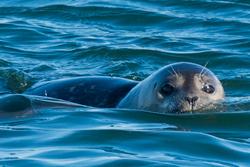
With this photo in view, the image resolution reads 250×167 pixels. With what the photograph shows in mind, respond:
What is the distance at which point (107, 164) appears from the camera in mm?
6473

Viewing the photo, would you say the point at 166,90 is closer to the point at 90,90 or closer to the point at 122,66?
the point at 90,90

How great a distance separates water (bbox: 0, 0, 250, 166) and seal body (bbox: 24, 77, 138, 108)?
2.24 feet

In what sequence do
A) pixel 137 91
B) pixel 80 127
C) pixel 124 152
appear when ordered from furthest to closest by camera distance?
pixel 137 91 < pixel 80 127 < pixel 124 152

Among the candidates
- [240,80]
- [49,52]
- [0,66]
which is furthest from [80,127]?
[49,52]

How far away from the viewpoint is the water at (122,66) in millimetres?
6914

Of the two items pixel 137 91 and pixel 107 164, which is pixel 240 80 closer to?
pixel 137 91

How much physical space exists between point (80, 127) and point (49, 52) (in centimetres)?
558

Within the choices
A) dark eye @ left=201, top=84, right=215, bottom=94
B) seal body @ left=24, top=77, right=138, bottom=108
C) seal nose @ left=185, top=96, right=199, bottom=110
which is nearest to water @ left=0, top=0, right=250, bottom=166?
seal nose @ left=185, top=96, right=199, bottom=110

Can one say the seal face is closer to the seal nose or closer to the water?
the seal nose

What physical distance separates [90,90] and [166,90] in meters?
1.66

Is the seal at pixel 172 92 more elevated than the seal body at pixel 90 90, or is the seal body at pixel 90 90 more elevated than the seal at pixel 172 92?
the seal body at pixel 90 90

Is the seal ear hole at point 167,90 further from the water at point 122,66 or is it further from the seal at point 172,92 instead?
the water at point 122,66

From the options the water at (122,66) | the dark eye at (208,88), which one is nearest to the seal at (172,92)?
the dark eye at (208,88)

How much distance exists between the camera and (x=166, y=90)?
8312 mm
